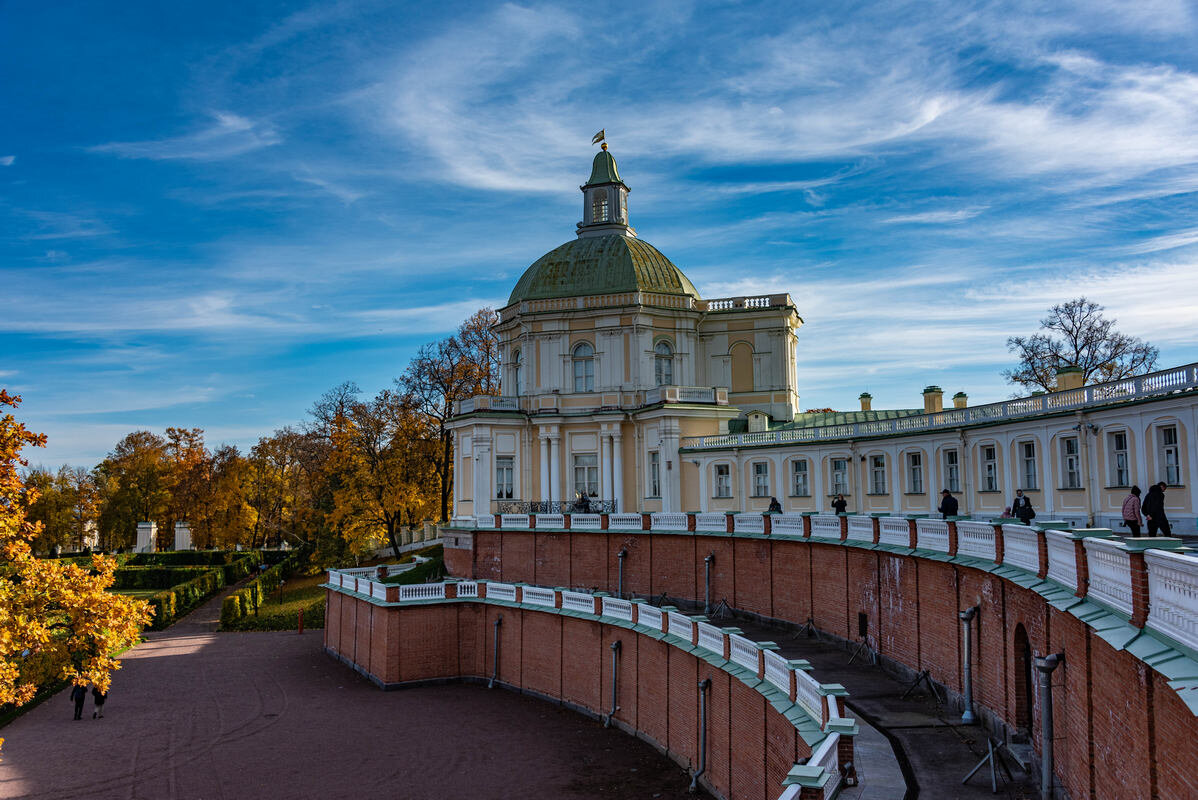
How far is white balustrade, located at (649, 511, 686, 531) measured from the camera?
3363 cm

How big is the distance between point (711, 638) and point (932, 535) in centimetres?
542

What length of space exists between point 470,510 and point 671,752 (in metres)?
24.3

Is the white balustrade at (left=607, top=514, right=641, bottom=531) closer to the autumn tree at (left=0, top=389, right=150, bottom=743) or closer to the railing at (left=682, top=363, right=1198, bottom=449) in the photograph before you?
the railing at (left=682, top=363, right=1198, bottom=449)

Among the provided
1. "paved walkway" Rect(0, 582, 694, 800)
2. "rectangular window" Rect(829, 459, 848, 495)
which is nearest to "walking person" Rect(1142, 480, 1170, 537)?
"paved walkway" Rect(0, 582, 694, 800)

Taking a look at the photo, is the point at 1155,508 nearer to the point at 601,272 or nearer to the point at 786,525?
the point at 786,525

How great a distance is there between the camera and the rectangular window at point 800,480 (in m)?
38.5

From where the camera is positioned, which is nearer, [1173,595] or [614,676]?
[1173,595]

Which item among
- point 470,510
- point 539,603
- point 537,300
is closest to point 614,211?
point 537,300

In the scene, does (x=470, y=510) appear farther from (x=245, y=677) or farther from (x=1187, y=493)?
(x=1187, y=493)

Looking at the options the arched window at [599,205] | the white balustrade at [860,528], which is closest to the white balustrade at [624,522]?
the white balustrade at [860,528]

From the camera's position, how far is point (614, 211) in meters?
55.4

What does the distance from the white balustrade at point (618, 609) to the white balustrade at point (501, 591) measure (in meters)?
6.29

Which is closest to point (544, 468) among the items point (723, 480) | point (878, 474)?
point (723, 480)

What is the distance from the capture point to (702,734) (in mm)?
21828
